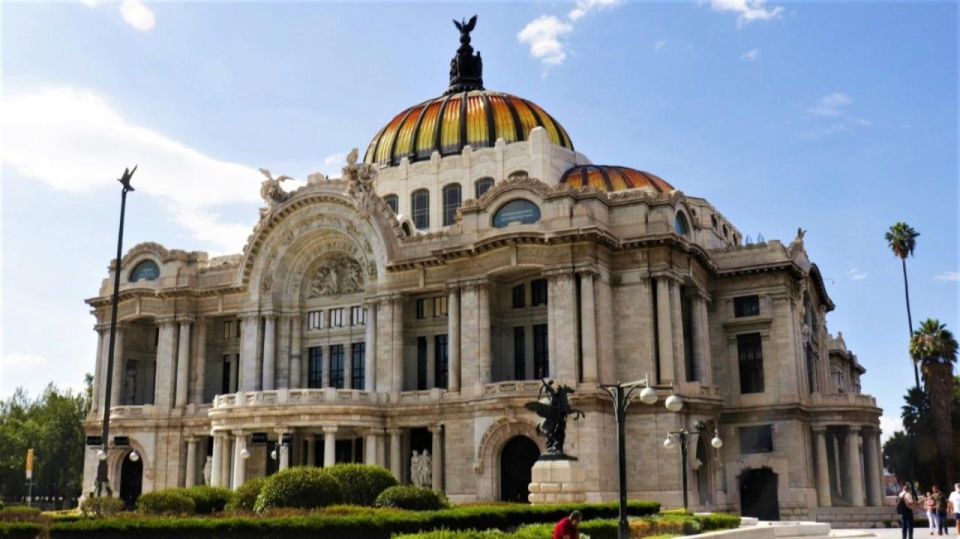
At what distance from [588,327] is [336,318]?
59.2 feet

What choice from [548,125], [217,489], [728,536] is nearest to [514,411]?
[217,489]

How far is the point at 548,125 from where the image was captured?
217 ft

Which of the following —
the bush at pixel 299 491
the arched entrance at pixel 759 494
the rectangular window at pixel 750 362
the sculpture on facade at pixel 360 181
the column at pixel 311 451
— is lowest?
the arched entrance at pixel 759 494

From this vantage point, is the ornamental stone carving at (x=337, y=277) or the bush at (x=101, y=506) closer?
the bush at (x=101, y=506)

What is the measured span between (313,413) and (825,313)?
41.2 meters

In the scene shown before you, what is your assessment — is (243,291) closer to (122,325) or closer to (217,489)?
(122,325)

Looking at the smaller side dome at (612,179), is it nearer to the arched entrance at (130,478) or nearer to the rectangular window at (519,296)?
the rectangular window at (519,296)

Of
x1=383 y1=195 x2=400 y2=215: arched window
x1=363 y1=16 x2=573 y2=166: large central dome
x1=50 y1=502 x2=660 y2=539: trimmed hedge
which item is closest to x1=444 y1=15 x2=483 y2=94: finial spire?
x1=363 y1=16 x2=573 y2=166: large central dome

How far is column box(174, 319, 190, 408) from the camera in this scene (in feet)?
194

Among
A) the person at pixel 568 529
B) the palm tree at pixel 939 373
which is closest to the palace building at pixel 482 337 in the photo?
the palm tree at pixel 939 373

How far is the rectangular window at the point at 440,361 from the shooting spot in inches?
2117

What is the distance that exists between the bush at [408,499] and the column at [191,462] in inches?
1144

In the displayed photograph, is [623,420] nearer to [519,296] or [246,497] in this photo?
[246,497]

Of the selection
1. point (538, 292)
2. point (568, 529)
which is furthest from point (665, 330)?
point (568, 529)
